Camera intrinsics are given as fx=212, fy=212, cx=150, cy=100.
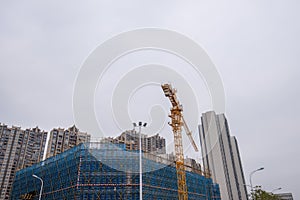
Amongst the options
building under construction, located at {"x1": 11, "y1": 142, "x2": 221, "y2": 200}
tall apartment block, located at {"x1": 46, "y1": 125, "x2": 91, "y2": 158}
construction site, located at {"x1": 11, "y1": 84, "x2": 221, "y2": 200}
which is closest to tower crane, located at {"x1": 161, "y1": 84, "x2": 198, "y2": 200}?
construction site, located at {"x1": 11, "y1": 84, "x2": 221, "y2": 200}

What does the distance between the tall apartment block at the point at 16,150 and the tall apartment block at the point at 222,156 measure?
43.3 meters

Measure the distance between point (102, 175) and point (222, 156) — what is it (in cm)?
4163

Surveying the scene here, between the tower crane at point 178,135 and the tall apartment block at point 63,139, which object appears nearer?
the tower crane at point 178,135

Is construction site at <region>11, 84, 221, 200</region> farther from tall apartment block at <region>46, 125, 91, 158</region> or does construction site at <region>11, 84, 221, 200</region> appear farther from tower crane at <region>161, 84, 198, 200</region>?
tall apartment block at <region>46, 125, 91, 158</region>

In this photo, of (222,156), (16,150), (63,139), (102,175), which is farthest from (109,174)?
(16,150)

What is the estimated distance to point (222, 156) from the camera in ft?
182

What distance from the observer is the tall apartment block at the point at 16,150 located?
48656 mm

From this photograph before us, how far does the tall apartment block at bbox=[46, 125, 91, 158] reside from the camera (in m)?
49.5

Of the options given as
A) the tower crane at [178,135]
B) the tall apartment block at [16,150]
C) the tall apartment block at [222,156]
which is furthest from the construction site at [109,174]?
the tall apartment block at [222,156]

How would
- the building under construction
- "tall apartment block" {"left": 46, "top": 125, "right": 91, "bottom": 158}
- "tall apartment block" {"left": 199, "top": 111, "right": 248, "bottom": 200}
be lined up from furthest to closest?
1. "tall apartment block" {"left": 199, "top": 111, "right": 248, "bottom": 200}
2. "tall apartment block" {"left": 46, "top": 125, "right": 91, "bottom": 158}
3. the building under construction

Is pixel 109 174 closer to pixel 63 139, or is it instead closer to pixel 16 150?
pixel 63 139

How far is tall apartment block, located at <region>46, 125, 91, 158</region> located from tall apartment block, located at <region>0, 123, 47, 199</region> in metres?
5.87

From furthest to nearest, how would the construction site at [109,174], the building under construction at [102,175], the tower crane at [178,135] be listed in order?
the tower crane at [178,135] < the construction site at [109,174] < the building under construction at [102,175]

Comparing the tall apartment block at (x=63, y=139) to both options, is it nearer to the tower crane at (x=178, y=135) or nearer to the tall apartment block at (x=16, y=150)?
the tall apartment block at (x=16, y=150)
